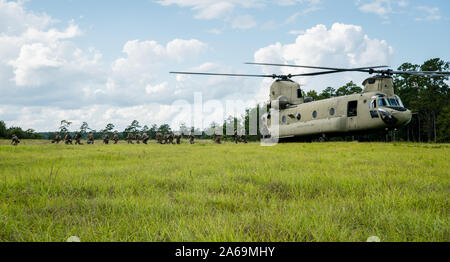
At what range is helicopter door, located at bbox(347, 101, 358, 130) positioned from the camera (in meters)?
17.0

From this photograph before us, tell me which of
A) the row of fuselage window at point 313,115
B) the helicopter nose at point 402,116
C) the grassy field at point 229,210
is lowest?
the grassy field at point 229,210

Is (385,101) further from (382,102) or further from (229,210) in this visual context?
(229,210)

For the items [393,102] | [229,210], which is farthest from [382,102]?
[229,210]

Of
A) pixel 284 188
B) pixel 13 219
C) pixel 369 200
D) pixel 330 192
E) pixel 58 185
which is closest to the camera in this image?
pixel 13 219

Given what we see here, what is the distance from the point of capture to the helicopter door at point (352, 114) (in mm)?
17016

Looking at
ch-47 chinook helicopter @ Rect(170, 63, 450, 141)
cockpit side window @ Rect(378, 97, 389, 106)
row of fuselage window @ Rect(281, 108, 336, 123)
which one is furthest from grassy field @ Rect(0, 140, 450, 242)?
row of fuselage window @ Rect(281, 108, 336, 123)

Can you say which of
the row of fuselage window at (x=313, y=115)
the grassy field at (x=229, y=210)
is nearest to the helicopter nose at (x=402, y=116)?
the row of fuselage window at (x=313, y=115)

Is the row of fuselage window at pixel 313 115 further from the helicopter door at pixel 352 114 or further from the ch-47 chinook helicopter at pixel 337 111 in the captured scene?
the helicopter door at pixel 352 114

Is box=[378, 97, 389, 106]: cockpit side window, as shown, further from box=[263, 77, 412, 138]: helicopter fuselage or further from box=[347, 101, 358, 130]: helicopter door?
box=[347, 101, 358, 130]: helicopter door

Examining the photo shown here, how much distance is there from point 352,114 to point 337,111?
0.96 metres
